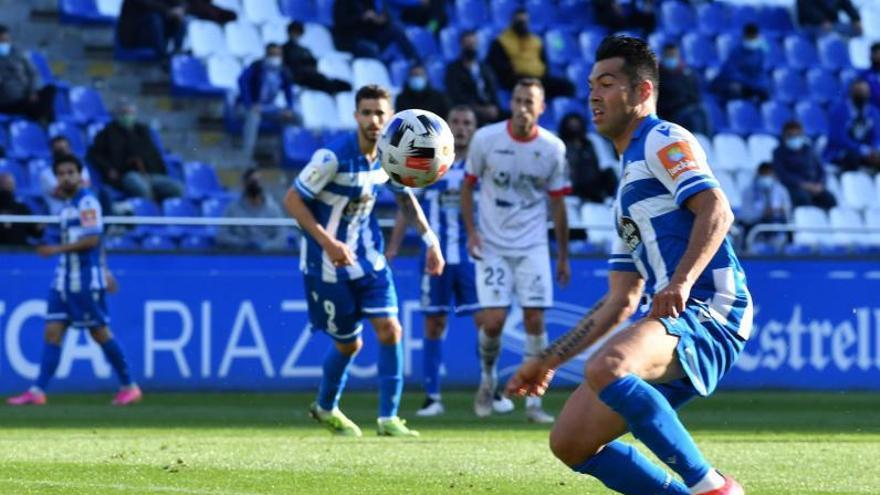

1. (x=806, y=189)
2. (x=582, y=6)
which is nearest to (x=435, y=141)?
(x=806, y=189)

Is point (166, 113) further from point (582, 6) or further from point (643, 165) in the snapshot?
point (643, 165)

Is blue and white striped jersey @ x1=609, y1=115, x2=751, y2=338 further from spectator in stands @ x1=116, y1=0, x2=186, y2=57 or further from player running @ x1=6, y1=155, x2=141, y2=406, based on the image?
spectator in stands @ x1=116, y1=0, x2=186, y2=57

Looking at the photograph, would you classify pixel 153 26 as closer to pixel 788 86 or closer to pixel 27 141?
pixel 27 141

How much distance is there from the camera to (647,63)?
6637 mm

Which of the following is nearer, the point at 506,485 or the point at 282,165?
the point at 506,485

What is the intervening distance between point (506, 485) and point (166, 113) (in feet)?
41.3

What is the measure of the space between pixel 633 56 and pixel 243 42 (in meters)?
14.4

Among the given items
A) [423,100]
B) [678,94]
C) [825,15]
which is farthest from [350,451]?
[825,15]

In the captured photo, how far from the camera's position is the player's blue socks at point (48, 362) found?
1446cm

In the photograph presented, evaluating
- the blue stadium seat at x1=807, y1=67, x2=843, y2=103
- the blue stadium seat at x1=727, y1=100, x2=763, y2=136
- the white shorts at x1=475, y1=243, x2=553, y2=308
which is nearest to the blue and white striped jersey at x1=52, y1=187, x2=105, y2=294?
the white shorts at x1=475, y1=243, x2=553, y2=308

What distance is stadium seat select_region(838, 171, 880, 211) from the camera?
71.9 feet

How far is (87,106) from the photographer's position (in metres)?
18.9

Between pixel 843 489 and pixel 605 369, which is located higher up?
pixel 605 369

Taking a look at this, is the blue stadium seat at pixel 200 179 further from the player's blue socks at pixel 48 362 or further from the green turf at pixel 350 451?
the player's blue socks at pixel 48 362
